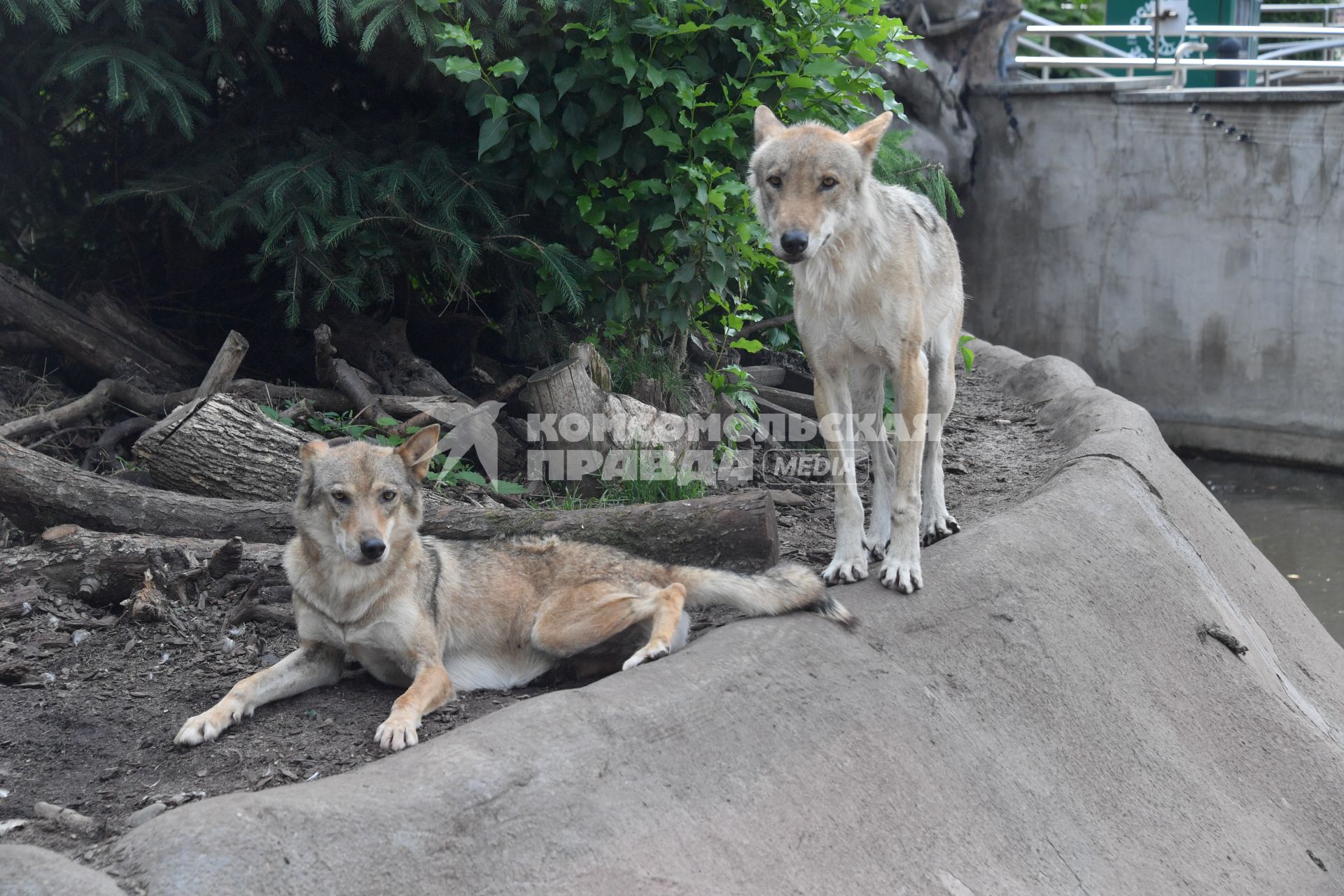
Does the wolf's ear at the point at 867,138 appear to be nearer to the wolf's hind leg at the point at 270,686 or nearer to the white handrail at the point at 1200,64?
the wolf's hind leg at the point at 270,686

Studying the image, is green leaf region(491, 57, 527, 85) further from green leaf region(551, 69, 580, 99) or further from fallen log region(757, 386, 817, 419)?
fallen log region(757, 386, 817, 419)

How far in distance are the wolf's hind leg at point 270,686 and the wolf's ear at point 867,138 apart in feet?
9.97

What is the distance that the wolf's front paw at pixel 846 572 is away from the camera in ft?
15.8

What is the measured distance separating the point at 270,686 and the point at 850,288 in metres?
2.84

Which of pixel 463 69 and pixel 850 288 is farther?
pixel 463 69

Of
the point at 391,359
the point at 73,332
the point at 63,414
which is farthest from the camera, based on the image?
the point at 391,359

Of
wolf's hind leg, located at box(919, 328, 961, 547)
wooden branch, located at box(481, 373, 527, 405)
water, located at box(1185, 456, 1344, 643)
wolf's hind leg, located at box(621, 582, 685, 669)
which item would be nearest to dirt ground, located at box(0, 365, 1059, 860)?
wolf's hind leg, located at box(621, 582, 685, 669)

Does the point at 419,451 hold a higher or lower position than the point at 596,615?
higher

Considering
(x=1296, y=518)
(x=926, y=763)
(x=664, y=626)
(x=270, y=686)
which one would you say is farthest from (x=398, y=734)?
(x=1296, y=518)

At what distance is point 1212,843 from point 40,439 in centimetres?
606

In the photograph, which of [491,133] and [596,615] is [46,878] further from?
[491,133]

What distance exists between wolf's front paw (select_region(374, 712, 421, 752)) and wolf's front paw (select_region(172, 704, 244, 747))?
21.0 inches

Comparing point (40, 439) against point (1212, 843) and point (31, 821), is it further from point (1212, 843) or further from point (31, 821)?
point (1212, 843)

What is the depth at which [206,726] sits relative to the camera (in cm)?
380
